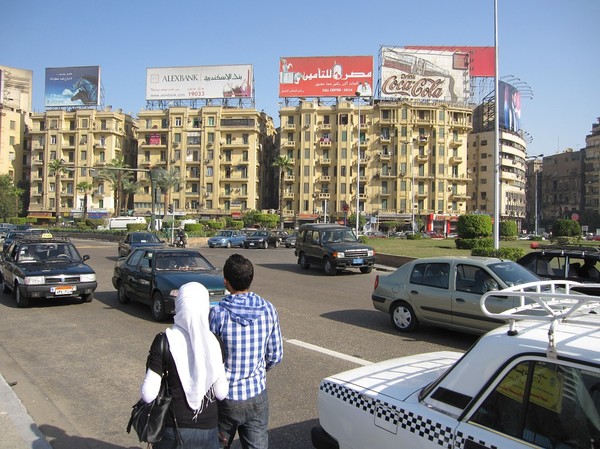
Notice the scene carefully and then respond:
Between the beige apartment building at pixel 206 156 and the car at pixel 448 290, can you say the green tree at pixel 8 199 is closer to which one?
the beige apartment building at pixel 206 156

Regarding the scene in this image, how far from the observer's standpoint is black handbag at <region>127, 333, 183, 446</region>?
8.63 ft

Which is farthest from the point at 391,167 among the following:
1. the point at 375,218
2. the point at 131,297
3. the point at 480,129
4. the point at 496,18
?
the point at 131,297

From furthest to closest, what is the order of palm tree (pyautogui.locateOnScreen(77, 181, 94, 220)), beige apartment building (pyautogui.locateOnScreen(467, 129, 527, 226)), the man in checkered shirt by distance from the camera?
beige apartment building (pyautogui.locateOnScreen(467, 129, 527, 226)), palm tree (pyautogui.locateOnScreen(77, 181, 94, 220)), the man in checkered shirt

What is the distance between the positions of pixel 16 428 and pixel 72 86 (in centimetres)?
10065

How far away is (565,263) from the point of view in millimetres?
10344

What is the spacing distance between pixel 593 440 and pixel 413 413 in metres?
0.88

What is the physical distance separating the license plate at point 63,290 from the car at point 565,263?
10.2 metres

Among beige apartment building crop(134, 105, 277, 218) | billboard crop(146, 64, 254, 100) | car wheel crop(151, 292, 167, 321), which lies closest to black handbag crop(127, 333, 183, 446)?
car wheel crop(151, 292, 167, 321)

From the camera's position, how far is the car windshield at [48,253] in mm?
12312

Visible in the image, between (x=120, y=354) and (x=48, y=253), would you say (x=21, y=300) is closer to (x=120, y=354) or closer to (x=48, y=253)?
(x=48, y=253)

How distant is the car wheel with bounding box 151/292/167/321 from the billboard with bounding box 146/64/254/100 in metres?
80.6

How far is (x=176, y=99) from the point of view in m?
87.9

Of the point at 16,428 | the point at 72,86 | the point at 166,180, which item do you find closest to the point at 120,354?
the point at 16,428

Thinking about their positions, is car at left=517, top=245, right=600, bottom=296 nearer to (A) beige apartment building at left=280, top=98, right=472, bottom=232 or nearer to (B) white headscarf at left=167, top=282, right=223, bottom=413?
(B) white headscarf at left=167, top=282, right=223, bottom=413
